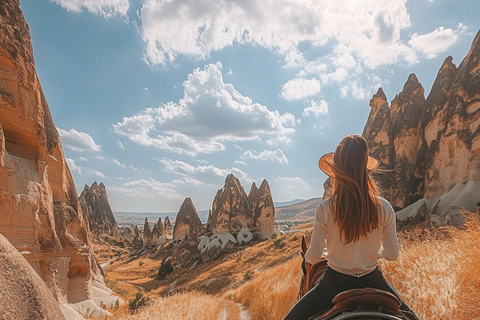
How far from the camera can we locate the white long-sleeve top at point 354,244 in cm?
220

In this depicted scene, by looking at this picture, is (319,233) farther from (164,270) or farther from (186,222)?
(186,222)

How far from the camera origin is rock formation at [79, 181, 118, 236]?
74.3 meters

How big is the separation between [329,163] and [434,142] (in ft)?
94.1

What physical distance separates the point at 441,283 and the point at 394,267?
1434mm

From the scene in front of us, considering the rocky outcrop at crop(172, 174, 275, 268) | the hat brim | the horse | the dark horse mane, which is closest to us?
the horse

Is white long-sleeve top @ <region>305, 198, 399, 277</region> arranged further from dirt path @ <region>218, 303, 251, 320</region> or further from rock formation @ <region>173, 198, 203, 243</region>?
rock formation @ <region>173, 198, 203, 243</region>

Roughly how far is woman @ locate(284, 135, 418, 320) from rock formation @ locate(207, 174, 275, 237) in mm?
41907

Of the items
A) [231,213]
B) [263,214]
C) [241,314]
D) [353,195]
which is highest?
[353,195]

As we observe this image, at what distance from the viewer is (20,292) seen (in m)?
3.06

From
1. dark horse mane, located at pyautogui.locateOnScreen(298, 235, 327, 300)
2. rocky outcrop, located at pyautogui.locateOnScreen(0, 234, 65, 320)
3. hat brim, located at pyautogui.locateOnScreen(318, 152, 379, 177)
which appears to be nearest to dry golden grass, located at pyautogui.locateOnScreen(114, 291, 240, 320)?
rocky outcrop, located at pyautogui.locateOnScreen(0, 234, 65, 320)

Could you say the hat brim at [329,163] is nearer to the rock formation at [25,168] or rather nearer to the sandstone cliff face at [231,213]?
the rock formation at [25,168]

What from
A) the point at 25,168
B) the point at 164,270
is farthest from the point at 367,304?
the point at 164,270

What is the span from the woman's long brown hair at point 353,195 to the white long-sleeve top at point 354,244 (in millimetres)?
66

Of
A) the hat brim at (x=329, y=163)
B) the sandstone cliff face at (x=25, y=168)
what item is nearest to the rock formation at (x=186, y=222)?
the sandstone cliff face at (x=25, y=168)
